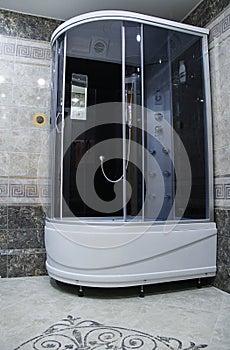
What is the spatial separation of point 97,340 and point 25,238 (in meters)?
1.33

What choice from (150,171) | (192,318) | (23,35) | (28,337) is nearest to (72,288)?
(28,337)

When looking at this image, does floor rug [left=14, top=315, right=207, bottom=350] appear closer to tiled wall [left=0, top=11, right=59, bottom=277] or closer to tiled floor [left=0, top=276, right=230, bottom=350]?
tiled floor [left=0, top=276, right=230, bottom=350]

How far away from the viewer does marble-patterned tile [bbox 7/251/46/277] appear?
2432 millimetres

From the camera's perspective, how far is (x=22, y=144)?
8.32ft

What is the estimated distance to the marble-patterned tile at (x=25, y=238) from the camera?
2457mm

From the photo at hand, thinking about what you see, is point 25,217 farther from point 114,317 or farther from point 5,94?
point 114,317

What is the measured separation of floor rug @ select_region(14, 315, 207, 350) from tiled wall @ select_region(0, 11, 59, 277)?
1.08m

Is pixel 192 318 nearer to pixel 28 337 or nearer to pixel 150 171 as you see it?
pixel 28 337

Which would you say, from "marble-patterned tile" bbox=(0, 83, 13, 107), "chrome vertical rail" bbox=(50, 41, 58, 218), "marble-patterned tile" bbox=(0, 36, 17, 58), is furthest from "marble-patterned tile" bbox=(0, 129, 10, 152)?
"marble-patterned tile" bbox=(0, 36, 17, 58)

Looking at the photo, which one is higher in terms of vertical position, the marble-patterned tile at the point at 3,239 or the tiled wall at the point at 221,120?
the tiled wall at the point at 221,120

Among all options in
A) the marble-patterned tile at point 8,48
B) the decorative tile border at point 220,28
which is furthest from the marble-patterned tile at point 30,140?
the decorative tile border at point 220,28

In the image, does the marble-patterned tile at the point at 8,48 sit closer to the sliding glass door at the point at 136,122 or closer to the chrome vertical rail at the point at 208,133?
the sliding glass door at the point at 136,122

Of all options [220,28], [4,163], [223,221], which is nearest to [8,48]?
[4,163]

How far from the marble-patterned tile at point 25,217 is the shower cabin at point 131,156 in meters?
0.16
